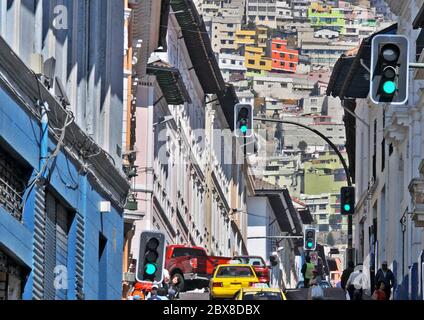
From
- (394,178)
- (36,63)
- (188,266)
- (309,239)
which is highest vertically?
(394,178)

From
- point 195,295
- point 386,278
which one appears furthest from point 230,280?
point 386,278

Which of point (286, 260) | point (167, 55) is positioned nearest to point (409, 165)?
point (167, 55)

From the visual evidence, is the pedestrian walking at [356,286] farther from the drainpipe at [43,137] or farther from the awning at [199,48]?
the awning at [199,48]

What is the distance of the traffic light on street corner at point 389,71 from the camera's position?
2464 centimetres

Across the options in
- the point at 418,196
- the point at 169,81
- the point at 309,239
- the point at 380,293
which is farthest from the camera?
the point at 309,239

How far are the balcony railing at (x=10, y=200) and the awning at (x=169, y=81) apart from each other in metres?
36.7

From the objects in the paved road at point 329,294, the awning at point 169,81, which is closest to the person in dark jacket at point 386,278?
the paved road at point 329,294

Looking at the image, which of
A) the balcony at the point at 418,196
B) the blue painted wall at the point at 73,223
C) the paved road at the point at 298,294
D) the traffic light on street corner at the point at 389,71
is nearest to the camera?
the traffic light on street corner at the point at 389,71

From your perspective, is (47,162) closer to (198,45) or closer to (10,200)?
(10,200)

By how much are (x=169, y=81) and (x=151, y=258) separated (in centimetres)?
3886

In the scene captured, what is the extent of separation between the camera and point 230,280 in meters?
55.2
